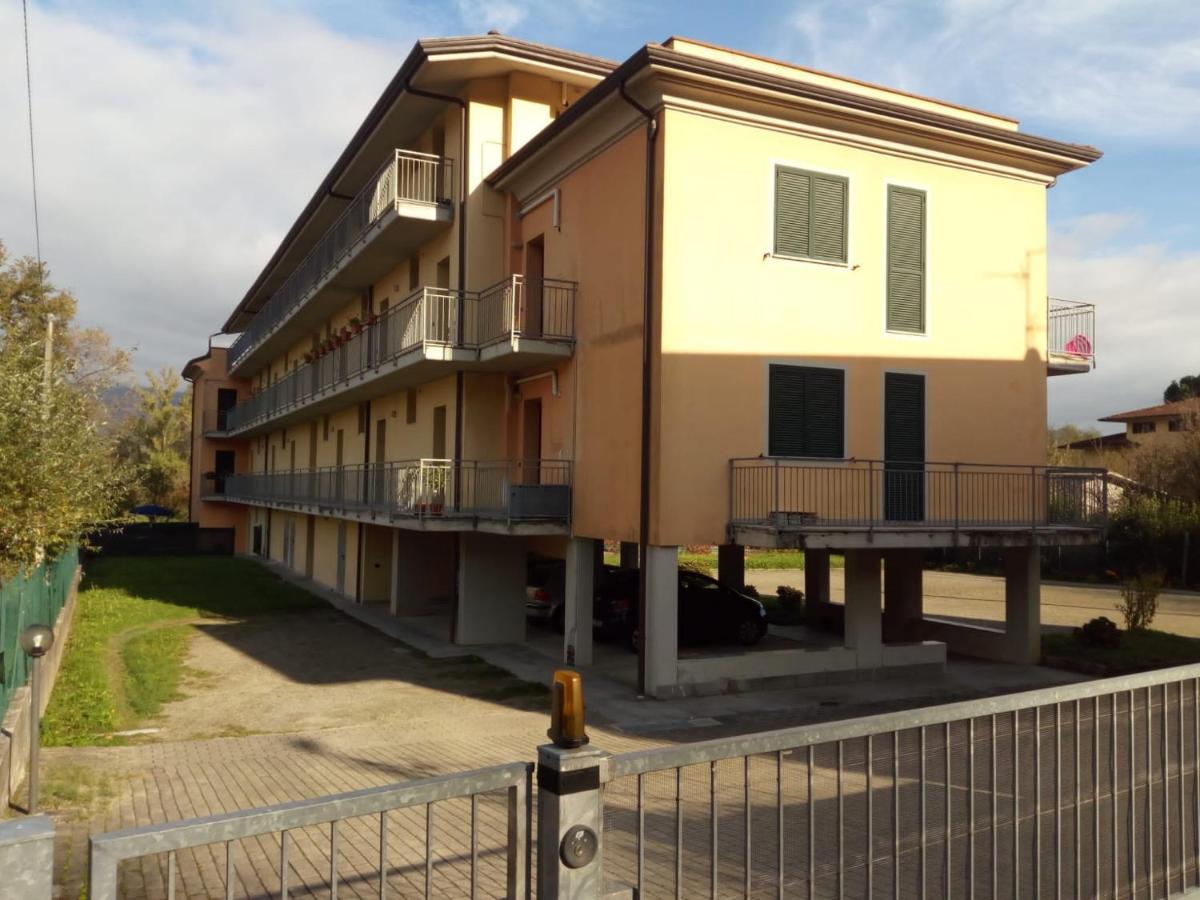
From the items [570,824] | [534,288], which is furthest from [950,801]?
[534,288]

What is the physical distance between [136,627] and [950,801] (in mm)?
19405

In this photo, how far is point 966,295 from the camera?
52.2 ft

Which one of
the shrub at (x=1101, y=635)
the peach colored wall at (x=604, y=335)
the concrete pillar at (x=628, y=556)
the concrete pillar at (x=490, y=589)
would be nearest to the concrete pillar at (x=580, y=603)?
the peach colored wall at (x=604, y=335)

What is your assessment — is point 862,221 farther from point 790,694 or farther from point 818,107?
point 790,694

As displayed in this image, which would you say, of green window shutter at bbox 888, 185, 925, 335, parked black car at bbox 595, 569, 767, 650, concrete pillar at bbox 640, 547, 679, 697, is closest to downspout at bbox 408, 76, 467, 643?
parked black car at bbox 595, 569, 767, 650

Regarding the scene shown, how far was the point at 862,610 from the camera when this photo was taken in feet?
50.0

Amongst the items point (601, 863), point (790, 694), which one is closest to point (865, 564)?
point (790, 694)

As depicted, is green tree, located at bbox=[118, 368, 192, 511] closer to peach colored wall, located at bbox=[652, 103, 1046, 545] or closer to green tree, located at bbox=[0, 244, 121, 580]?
green tree, located at bbox=[0, 244, 121, 580]

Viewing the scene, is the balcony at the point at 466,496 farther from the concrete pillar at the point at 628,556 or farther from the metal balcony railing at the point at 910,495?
the concrete pillar at the point at 628,556

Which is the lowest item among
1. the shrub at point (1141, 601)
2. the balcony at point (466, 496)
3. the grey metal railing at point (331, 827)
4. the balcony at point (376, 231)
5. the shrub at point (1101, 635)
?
the shrub at point (1101, 635)

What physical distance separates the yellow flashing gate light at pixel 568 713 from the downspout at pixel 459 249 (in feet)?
48.5

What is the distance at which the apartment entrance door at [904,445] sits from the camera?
15.1 meters

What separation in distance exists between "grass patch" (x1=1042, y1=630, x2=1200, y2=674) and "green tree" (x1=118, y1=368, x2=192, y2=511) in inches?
2442

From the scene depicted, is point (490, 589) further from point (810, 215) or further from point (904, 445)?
point (810, 215)
